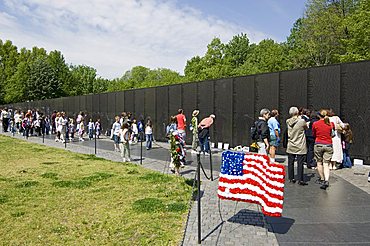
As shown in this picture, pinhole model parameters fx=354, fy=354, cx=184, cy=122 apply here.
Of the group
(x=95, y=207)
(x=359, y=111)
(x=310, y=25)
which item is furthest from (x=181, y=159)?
(x=310, y=25)

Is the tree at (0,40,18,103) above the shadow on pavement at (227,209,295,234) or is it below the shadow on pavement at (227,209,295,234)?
above

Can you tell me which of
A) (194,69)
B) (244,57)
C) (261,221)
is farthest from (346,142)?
(244,57)

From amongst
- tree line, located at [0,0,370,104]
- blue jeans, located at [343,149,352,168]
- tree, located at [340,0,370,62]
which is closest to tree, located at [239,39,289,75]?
tree line, located at [0,0,370,104]

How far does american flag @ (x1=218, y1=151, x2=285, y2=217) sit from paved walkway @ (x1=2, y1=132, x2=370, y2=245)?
0.52 m

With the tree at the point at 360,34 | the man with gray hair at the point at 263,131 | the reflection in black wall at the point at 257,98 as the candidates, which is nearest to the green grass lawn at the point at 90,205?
the man with gray hair at the point at 263,131

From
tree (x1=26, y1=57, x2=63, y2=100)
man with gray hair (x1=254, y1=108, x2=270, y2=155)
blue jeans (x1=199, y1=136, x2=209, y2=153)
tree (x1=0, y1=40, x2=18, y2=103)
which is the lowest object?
blue jeans (x1=199, y1=136, x2=209, y2=153)

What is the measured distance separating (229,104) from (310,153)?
7.31m

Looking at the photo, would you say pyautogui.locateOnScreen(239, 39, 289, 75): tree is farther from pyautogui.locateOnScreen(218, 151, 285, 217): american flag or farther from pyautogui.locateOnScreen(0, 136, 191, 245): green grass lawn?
pyautogui.locateOnScreen(218, 151, 285, 217): american flag

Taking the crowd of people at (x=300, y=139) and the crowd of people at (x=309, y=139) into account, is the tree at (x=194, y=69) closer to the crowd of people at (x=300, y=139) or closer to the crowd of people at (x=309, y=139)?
the crowd of people at (x=300, y=139)

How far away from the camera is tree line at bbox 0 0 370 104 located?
3098cm

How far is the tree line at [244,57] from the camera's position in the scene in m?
31.0

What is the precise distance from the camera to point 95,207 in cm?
758

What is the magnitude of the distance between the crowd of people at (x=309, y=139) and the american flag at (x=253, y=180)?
12.2ft

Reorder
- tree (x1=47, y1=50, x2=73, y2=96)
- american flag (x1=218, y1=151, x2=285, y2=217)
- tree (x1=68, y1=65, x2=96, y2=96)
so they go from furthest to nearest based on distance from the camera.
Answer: tree (x1=68, y1=65, x2=96, y2=96) < tree (x1=47, y1=50, x2=73, y2=96) < american flag (x1=218, y1=151, x2=285, y2=217)
